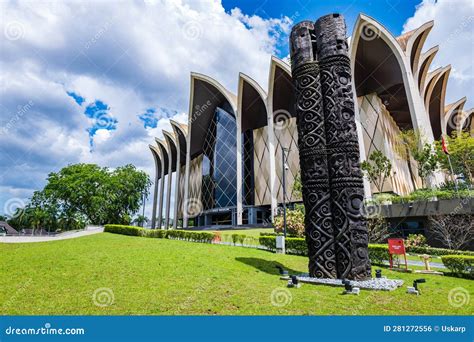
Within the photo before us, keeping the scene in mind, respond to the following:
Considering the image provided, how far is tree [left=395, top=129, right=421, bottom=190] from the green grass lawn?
18.7m

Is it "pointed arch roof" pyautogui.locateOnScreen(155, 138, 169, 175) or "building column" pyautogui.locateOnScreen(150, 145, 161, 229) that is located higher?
"pointed arch roof" pyautogui.locateOnScreen(155, 138, 169, 175)

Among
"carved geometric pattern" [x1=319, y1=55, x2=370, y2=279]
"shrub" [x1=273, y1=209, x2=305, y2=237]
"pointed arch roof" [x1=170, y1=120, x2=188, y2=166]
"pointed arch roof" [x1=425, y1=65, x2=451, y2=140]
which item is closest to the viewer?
"carved geometric pattern" [x1=319, y1=55, x2=370, y2=279]

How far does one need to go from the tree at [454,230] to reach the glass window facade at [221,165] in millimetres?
23191

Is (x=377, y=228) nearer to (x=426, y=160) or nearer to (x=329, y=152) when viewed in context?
(x=426, y=160)

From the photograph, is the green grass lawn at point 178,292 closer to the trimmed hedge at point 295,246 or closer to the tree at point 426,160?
the trimmed hedge at point 295,246

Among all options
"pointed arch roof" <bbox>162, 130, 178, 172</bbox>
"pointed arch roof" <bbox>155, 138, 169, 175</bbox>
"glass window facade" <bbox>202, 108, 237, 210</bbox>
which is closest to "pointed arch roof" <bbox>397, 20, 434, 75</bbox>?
"glass window facade" <bbox>202, 108, 237, 210</bbox>

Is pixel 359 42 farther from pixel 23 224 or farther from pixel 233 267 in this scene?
pixel 23 224

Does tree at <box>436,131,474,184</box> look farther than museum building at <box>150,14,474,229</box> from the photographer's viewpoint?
No

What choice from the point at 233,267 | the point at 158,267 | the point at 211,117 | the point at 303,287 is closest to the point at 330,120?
the point at 303,287

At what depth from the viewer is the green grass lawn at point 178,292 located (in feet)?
15.2

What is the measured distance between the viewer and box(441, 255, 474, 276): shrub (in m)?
8.98

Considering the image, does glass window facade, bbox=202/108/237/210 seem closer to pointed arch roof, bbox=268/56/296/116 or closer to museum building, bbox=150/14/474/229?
museum building, bbox=150/14/474/229

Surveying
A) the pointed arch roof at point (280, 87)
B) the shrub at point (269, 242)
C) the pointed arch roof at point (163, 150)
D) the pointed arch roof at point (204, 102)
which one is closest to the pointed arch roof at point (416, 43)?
the pointed arch roof at point (280, 87)

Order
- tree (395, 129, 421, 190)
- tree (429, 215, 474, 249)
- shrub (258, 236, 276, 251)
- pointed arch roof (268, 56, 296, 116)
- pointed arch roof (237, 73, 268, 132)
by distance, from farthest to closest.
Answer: pointed arch roof (237, 73, 268, 132), pointed arch roof (268, 56, 296, 116), tree (395, 129, 421, 190), tree (429, 215, 474, 249), shrub (258, 236, 276, 251)
